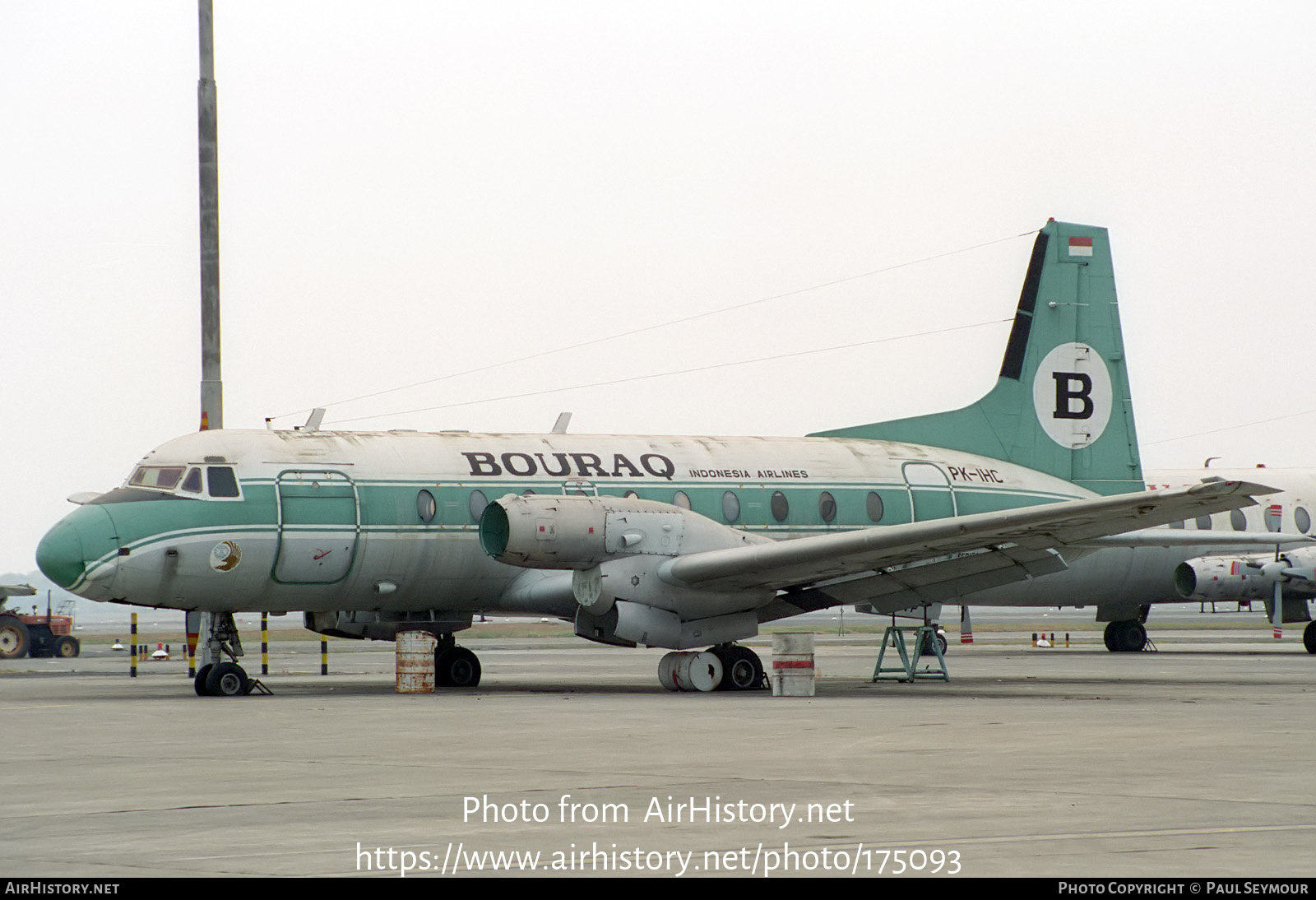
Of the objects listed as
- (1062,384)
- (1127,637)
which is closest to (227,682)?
(1062,384)

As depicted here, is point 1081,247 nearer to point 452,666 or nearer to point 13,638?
point 452,666

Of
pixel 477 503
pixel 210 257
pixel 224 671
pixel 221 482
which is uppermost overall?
pixel 210 257

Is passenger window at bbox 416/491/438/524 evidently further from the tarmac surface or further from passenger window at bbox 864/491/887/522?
passenger window at bbox 864/491/887/522

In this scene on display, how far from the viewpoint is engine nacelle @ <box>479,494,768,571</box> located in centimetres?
2020

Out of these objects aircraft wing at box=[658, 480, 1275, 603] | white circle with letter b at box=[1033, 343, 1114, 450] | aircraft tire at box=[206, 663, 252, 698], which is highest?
white circle with letter b at box=[1033, 343, 1114, 450]

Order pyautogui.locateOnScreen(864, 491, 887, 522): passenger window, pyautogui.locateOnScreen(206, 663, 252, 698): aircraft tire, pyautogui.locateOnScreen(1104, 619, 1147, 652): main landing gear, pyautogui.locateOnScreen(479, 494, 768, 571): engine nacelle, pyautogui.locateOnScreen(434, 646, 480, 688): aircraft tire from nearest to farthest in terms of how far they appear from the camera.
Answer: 1. pyautogui.locateOnScreen(479, 494, 768, 571): engine nacelle
2. pyautogui.locateOnScreen(206, 663, 252, 698): aircraft tire
3. pyautogui.locateOnScreen(434, 646, 480, 688): aircraft tire
4. pyautogui.locateOnScreen(864, 491, 887, 522): passenger window
5. pyautogui.locateOnScreen(1104, 619, 1147, 652): main landing gear

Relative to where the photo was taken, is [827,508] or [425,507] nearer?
[425,507]

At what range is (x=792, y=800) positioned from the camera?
30.5 ft

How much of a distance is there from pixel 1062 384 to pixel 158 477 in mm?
14644

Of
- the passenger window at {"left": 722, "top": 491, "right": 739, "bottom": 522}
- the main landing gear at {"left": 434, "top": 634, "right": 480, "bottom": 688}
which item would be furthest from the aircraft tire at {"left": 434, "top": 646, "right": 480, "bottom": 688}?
the passenger window at {"left": 722, "top": 491, "right": 739, "bottom": 522}

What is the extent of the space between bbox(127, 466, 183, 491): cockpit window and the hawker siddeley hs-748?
1.0 inches

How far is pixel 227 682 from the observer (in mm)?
20688

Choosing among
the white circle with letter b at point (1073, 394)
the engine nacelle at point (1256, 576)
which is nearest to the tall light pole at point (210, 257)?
the white circle with letter b at point (1073, 394)

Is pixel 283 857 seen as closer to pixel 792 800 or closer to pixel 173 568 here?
pixel 792 800
